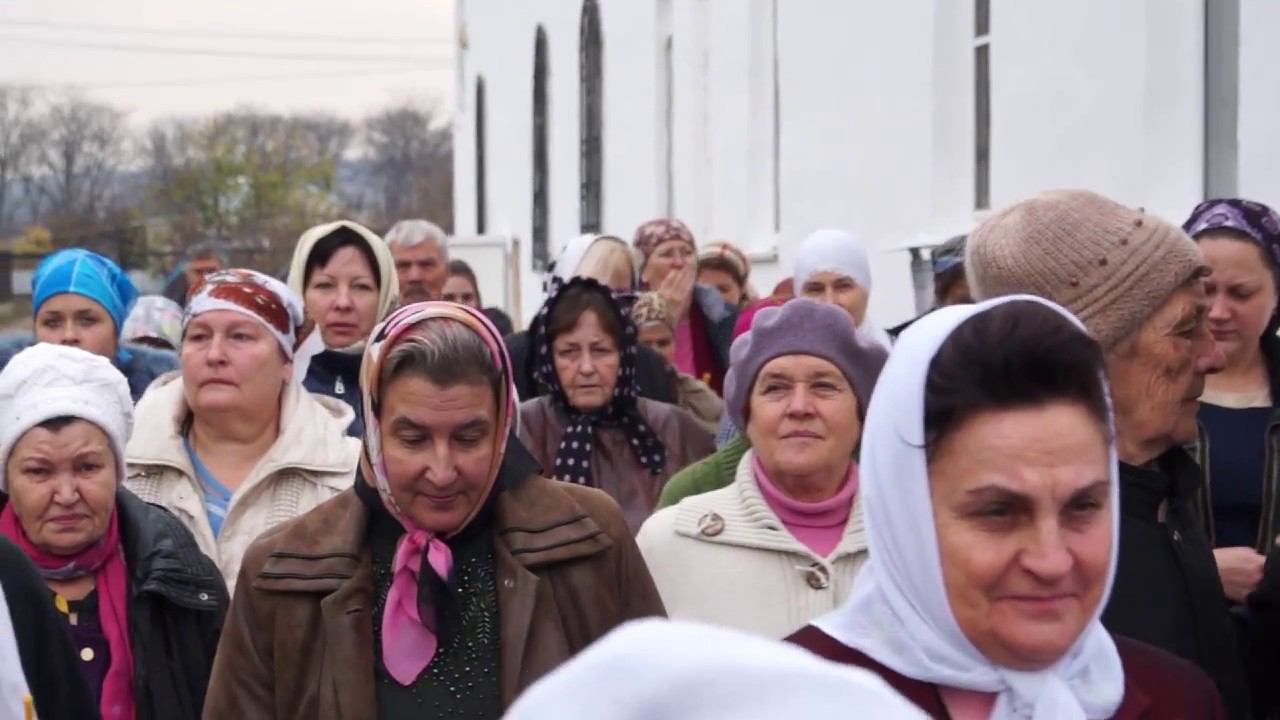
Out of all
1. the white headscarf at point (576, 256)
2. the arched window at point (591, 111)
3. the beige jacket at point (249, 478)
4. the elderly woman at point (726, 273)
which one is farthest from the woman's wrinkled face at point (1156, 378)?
the arched window at point (591, 111)

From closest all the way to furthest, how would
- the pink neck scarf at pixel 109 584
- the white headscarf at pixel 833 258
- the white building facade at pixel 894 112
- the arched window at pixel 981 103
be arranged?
1. the pink neck scarf at pixel 109 584
2. the white headscarf at pixel 833 258
3. the white building facade at pixel 894 112
4. the arched window at pixel 981 103

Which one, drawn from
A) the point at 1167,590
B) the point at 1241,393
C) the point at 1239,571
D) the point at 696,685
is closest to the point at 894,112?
the point at 1241,393

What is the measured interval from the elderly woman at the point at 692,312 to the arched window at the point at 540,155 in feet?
69.4

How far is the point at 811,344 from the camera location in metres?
5.02

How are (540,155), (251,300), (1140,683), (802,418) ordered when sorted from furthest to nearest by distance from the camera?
(540,155) → (251,300) → (802,418) → (1140,683)

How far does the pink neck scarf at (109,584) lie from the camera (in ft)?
16.2

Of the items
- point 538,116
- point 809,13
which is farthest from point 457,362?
point 538,116

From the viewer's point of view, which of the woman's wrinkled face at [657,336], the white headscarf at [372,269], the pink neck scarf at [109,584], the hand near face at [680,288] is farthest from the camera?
the hand near face at [680,288]

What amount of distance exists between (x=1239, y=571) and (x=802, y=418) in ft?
3.49

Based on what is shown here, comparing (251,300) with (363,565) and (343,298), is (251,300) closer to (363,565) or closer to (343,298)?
(343,298)

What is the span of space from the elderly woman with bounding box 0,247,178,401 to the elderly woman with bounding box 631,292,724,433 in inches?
75.2

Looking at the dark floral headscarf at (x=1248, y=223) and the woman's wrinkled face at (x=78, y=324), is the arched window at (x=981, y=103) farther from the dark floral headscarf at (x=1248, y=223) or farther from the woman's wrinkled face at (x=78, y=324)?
the dark floral headscarf at (x=1248, y=223)

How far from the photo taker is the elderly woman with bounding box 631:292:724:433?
8.11 meters

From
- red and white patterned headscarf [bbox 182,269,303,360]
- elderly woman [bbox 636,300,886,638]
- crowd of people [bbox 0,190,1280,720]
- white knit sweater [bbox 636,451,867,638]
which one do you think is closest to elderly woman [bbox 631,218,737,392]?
crowd of people [bbox 0,190,1280,720]
